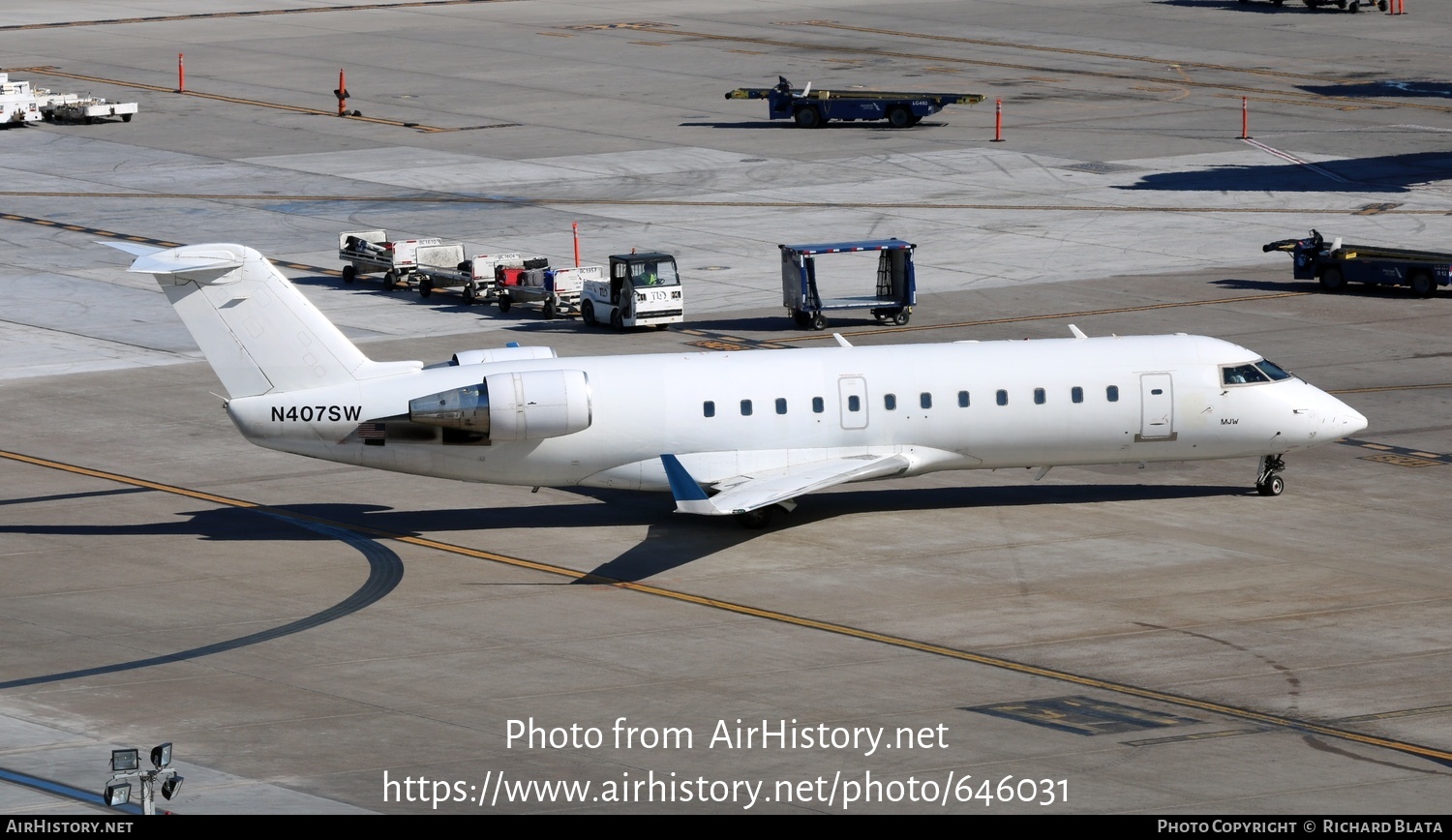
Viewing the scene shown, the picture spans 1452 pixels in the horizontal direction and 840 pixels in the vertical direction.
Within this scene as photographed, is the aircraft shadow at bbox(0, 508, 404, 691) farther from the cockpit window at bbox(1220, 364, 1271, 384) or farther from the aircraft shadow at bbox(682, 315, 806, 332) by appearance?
the aircraft shadow at bbox(682, 315, 806, 332)

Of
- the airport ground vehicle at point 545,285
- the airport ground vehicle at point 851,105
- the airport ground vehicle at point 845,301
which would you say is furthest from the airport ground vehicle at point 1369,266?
the airport ground vehicle at point 851,105

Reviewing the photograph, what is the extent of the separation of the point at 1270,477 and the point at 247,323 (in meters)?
19.4

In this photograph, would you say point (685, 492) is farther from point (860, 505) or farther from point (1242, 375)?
point (1242, 375)

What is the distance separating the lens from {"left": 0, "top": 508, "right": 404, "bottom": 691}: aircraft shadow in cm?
3008

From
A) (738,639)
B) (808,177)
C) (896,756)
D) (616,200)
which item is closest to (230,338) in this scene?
(738,639)

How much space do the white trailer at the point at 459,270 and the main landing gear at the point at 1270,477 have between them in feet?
85.8

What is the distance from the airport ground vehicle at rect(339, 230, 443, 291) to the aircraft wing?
25352 millimetres

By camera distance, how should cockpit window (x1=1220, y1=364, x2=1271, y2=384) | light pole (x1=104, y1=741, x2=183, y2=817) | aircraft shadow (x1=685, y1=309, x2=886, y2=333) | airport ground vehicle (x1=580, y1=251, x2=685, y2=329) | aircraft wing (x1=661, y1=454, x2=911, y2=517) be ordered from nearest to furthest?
light pole (x1=104, y1=741, x2=183, y2=817)
aircraft wing (x1=661, y1=454, x2=911, y2=517)
cockpit window (x1=1220, y1=364, x2=1271, y2=384)
airport ground vehicle (x1=580, y1=251, x2=685, y2=329)
aircraft shadow (x1=685, y1=309, x2=886, y2=333)

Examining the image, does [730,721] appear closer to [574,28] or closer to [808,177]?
[808,177]

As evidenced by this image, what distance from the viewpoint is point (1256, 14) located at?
121438mm

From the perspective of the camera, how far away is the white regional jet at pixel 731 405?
3562 centimetres

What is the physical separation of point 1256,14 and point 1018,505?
297 ft

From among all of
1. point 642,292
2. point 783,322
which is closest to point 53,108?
point 642,292

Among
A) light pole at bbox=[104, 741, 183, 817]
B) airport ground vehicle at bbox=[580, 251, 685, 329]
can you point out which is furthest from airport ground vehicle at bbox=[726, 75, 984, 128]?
light pole at bbox=[104, 741, 183, 817]
